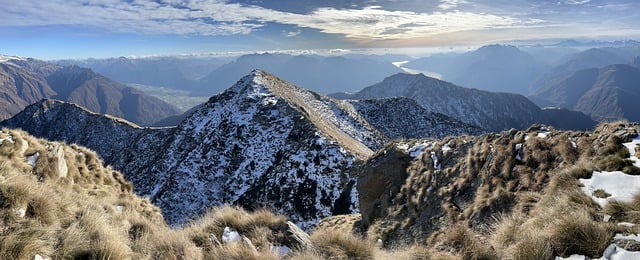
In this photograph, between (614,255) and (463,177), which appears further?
(463,177)

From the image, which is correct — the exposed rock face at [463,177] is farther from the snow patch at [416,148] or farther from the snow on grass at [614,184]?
the snow on grass at [614,184]

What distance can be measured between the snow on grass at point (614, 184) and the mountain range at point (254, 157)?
2452cm

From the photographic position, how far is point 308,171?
38.2 metres

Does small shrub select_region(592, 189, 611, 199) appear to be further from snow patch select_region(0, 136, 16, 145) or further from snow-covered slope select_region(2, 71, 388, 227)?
snow-covered slope select_region(2, 71, 388, 227)

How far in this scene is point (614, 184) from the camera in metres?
7.56

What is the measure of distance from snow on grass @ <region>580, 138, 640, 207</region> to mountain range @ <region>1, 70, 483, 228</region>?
24.5 m

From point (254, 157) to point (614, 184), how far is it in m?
40.5

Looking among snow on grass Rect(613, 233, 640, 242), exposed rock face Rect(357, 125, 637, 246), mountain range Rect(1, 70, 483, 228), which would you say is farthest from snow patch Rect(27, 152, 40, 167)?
mountain range Rect(1, 70, 483, 228)

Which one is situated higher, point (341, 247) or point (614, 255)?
point (614, 255)

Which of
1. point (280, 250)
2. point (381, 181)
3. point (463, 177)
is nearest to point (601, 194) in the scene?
point (280, 250)

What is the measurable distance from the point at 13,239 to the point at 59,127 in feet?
443

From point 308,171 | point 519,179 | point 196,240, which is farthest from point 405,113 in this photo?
point 196,240

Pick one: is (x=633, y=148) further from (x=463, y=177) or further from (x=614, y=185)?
(x=463, y=177)

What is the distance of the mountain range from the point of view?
120 feet
